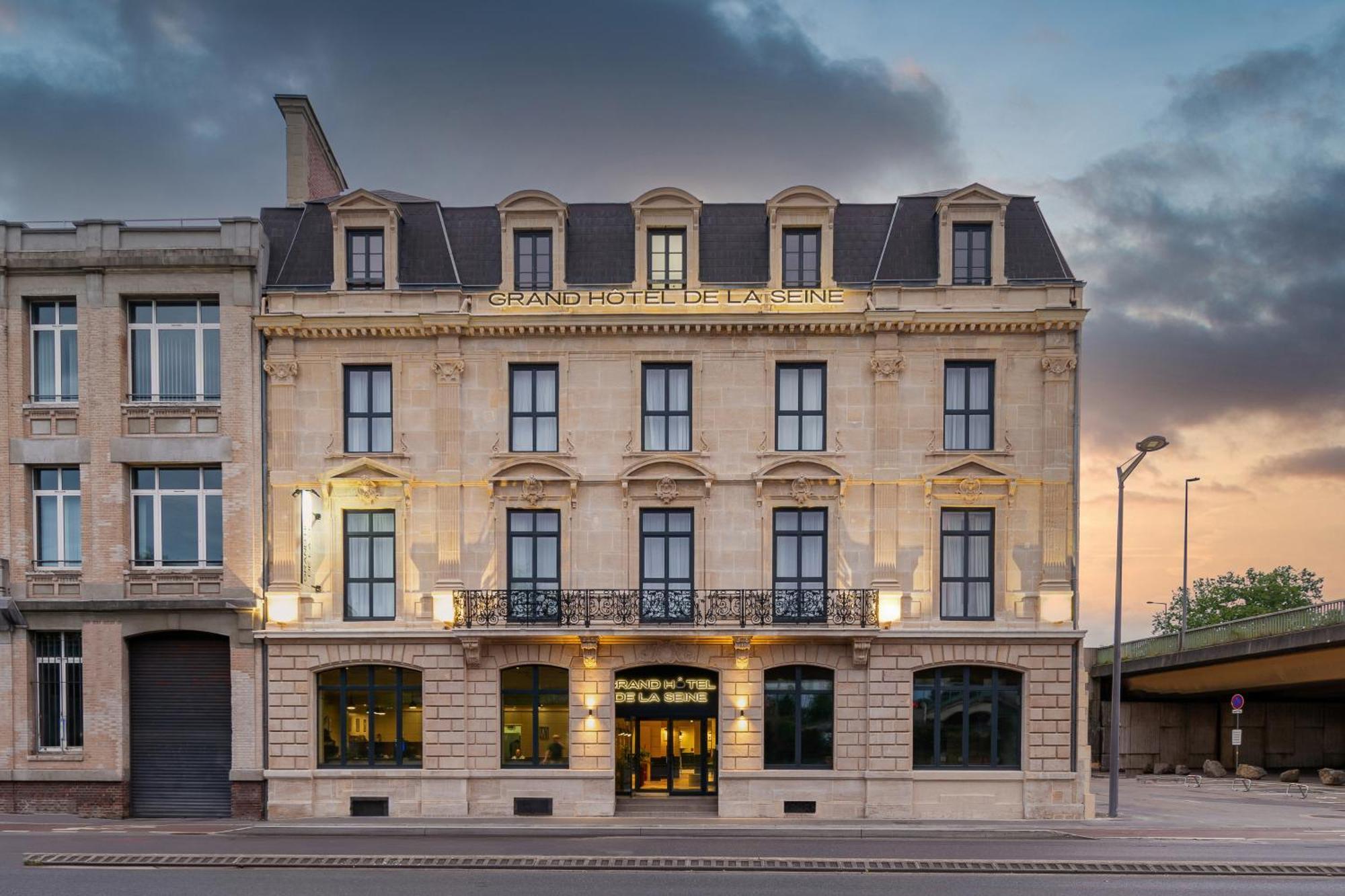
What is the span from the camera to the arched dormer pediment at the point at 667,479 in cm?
2292

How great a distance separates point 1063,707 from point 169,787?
74.1ft

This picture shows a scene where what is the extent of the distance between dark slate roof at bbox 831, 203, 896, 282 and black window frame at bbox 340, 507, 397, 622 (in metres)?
13.4

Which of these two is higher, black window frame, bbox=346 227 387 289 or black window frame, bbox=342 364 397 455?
black window frame, bbox=346 227 387 289

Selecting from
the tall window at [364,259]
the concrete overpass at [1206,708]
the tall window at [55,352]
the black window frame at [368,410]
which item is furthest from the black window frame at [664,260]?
the concrete overpass at [1206,708]

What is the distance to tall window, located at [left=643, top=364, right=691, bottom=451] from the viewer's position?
76.6 ft

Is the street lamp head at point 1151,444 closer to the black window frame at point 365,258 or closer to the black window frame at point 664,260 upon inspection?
the black window frame at point 664,260

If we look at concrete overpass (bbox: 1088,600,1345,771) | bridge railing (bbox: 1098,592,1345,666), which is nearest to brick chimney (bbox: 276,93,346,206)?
bridge railing (bbox: 1098,592,1345,666)

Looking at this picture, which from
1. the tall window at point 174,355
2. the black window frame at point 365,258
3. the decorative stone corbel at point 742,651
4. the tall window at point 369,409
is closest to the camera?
the decorative stone corbel at point 742,651

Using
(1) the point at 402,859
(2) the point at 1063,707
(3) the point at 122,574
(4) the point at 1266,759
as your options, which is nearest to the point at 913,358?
(2) the point at 1063,707

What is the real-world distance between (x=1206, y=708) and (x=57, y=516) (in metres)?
50.8

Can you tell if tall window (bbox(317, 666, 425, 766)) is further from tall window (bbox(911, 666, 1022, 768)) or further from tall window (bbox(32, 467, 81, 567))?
tall window (bbox(911, 666, 1022, 768))

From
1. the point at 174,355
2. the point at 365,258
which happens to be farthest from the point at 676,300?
the point at 174,355

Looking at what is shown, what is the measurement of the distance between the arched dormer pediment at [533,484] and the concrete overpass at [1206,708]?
96.7 feet

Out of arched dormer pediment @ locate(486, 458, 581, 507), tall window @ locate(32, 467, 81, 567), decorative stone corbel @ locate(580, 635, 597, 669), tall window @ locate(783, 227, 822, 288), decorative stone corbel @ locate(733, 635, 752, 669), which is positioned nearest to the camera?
decorative stone corbel @ locate(733, 635, 752, 669)
